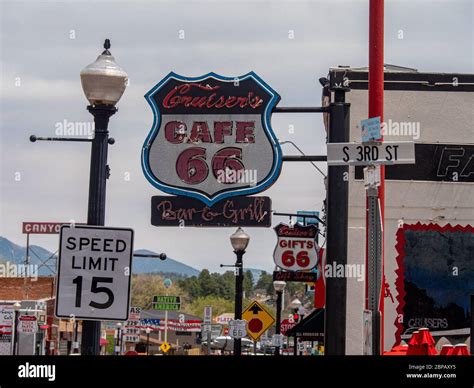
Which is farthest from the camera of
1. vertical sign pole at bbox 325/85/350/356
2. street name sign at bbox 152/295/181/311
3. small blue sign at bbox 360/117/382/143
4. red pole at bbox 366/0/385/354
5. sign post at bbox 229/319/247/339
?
street name sign at bbox 152/295/181/311

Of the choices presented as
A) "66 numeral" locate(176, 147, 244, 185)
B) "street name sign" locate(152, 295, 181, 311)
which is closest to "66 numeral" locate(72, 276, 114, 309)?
"66 numeral" locate(176, 147, 244, 185)

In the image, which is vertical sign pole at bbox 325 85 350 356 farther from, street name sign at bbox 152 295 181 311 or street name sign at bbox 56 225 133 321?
street name sign at bbox 152 295 181 311

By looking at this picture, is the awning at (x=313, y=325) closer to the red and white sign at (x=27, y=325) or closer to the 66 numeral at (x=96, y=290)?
the red and white sign at (x=27, y=325)

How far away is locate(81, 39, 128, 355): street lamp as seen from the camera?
11.0 meters

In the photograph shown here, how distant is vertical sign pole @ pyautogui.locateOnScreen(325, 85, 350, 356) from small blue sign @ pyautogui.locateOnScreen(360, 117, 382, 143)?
498 centimetres

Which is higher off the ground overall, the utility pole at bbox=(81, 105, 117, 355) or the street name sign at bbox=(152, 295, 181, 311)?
the utility pole at bbox=(81, 105, 117, 355)

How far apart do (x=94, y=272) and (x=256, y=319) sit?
22416mm

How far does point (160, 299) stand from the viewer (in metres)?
36.1

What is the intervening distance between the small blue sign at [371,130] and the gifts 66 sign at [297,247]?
16.1m

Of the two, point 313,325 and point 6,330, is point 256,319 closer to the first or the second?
point 313,325

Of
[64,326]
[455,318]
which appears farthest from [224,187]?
[64,326]

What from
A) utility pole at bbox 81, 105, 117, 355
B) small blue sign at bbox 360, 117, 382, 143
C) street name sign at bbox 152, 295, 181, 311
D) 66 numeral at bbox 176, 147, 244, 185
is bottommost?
street name sign at bbox 152, 295, 181, 311
